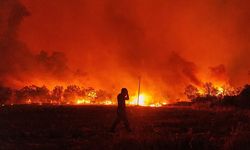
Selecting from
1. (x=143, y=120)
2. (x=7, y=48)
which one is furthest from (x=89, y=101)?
(x=143, y=120)

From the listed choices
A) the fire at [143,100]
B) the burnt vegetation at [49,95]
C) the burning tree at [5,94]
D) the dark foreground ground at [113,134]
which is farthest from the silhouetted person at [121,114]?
the burning tree at [5,94]

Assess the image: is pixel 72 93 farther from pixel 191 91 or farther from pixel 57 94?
pixel 191 91

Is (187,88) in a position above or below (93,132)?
above

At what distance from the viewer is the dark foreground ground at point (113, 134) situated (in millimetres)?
14477

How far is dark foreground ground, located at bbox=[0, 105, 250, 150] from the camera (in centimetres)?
1448

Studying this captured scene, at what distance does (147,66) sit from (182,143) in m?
36.6

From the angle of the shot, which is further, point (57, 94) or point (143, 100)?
point (57, 94)

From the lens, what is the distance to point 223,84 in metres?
44.4

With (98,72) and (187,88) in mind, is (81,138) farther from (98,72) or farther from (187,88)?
(98,72)

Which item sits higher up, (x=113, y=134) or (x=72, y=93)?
(x=72, y=93)

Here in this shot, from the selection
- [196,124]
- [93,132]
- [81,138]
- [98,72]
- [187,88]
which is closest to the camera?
[81,138]

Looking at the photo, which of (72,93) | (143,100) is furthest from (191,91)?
(72,93)

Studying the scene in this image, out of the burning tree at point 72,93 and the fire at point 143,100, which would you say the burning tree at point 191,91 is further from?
the burning tree at point 72,93

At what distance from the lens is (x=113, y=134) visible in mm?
18516
